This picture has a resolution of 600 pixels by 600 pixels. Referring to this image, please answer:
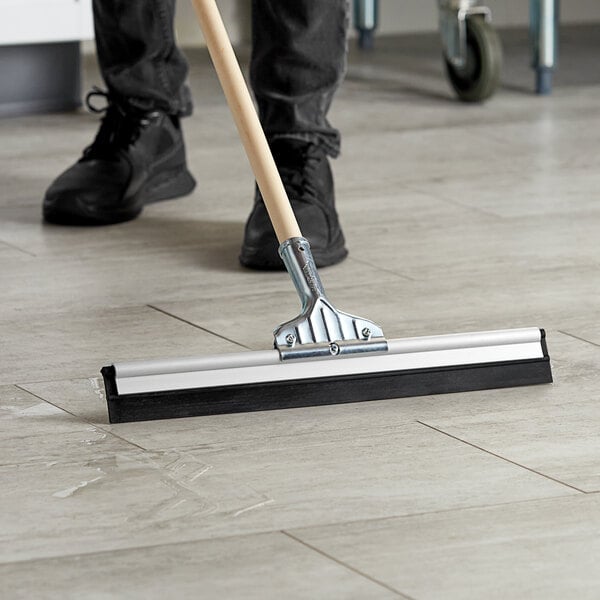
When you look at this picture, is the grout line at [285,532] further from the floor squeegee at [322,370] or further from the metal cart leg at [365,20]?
the metal cart leg at [365,20]

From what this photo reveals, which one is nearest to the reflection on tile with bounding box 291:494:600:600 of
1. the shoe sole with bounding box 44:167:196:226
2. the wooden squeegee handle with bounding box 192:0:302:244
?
the wooden squeegee handle with bounding box 192:0:302:244

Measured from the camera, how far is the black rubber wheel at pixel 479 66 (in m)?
2.64

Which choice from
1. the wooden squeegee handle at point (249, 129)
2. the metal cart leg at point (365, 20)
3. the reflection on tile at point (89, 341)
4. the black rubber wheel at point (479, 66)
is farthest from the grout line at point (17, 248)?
the metal cart leg at point (365, 20)

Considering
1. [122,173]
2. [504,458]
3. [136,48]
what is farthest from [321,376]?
[136,48]

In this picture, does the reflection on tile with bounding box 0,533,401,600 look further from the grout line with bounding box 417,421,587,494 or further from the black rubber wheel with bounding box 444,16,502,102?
the black rubber wheel with bounding box 444,16,502,102

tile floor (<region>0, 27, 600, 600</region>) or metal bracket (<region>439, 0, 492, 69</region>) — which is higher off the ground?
metal bracket (<region>439, 0, 492, 69</region>)

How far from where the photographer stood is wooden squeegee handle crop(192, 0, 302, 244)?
116 cm

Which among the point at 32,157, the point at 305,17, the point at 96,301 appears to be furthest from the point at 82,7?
the point at 96,301

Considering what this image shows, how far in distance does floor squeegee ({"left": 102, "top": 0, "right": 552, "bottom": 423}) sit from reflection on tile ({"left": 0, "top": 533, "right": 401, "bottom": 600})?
21 centimetres

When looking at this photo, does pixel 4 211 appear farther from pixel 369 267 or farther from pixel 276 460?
pixel 276 460

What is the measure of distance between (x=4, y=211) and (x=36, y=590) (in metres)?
1.12

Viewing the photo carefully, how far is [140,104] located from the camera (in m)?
1.82

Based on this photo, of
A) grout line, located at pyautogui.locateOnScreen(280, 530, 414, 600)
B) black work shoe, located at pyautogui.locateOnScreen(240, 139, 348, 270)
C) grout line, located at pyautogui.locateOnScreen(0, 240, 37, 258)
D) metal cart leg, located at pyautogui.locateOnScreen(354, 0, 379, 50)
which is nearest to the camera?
grout line, located at pyautogui.locateOnScreen(280, 530, 414, 600)

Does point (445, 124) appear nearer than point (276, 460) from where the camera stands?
No
